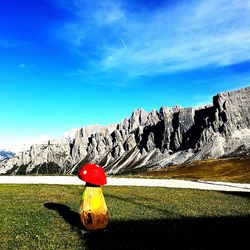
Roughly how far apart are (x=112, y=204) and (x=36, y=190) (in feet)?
43.0

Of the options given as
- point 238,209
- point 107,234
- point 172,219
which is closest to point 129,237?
point 107,234

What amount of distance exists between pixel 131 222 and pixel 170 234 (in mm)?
4200

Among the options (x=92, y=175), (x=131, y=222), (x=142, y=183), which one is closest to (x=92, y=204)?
(x=92, y=175)

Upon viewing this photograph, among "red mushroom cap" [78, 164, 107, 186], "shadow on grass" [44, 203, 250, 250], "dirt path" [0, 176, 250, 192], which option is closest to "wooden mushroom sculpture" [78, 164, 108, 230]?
"red mushroom cap" [78, 164, 107, 186]

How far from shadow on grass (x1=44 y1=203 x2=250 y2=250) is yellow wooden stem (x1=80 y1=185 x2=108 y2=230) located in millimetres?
551

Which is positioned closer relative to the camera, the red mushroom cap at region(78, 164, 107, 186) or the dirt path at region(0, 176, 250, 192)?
the red mushroom cap at region(78, 164, 107, 186)

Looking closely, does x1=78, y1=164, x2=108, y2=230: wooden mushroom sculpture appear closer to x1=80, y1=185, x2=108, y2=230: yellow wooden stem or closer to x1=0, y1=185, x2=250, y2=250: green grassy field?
x1=80, y1=185, x2=108, y2=230: yellow wooden stem

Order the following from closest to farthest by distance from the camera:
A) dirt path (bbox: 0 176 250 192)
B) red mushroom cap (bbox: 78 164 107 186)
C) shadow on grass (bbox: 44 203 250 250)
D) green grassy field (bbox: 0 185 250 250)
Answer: shadow on grass (bbox: 44 203 250 250)
green grassy field (bbox: 0 185 250 250)
red mushroom cap (bbox: 78 164 107 186)
dirt path (bbox: 0 176 250 192)

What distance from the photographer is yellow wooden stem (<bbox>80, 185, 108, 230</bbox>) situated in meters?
20.7

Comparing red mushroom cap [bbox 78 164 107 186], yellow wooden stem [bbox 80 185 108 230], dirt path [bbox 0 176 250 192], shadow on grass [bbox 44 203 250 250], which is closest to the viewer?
shadow on grass [bbox 44 203 250 250]

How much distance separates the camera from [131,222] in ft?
82.2

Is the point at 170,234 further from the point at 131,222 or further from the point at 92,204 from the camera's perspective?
the point at 92,204

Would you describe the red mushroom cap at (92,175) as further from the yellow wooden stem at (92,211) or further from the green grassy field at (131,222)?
the green grassy field at (131,222)

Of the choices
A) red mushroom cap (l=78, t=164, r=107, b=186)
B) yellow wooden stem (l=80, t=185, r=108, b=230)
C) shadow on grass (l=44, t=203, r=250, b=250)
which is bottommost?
shadow on grass (l=44, t=203, r=250, b=250)
